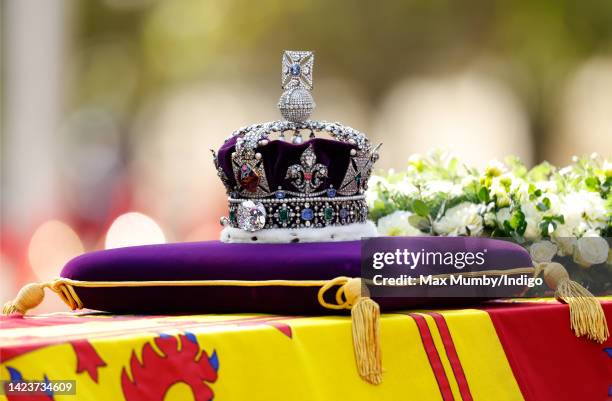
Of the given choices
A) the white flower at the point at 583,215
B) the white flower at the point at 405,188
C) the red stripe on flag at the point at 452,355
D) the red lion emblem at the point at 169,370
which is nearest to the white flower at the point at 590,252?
the white flower at the point at 583,215

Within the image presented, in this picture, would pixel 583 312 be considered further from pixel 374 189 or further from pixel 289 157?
pixel 374 189

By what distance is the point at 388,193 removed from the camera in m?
2.91

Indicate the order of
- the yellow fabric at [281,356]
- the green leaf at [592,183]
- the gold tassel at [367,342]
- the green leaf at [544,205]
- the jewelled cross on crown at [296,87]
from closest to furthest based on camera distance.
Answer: the yellow fabric at [281,356] → the gold tassel at [367,342] → the jewelled cross on crown at [296,87] → the green leaf at [544,205] → the green leaf at [592,183]

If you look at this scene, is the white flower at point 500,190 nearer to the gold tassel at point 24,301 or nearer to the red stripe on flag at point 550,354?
the red stripe on flag at point 550,354

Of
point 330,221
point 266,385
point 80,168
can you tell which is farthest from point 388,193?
point 80,168

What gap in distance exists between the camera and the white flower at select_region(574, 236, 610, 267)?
251 centimetres

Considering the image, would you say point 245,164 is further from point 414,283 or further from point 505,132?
point 505,132

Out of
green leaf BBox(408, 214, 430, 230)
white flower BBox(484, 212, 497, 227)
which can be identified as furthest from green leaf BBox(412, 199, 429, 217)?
white flower BBox(484, 212, 497, 227)

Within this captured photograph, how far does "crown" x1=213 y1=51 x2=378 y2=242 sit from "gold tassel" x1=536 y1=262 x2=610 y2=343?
368 mm

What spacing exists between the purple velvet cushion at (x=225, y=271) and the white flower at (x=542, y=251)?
1.04 feet

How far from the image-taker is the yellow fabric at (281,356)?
170cm

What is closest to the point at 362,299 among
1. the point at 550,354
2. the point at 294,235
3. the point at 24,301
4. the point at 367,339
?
the point at 367,339

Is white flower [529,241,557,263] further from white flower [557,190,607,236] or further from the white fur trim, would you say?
the white fur trim

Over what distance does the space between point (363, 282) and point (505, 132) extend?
3.25 metres
